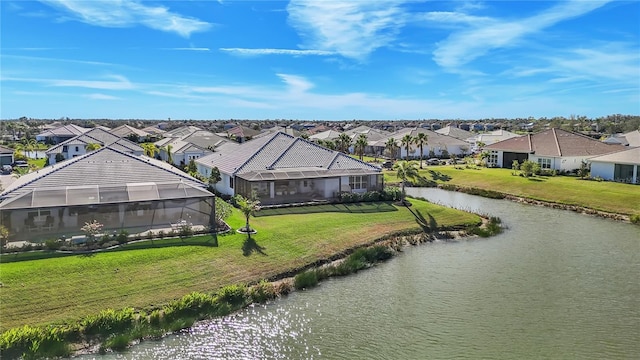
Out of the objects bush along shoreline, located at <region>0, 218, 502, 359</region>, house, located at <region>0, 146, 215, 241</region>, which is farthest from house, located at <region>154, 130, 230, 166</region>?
bush along shoreline, located at <region>0, 218, 502, 359</region>

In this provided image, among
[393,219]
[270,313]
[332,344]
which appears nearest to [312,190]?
[393,219]

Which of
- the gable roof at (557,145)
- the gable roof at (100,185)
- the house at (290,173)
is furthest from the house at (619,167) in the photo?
the gable roof at (100,185)

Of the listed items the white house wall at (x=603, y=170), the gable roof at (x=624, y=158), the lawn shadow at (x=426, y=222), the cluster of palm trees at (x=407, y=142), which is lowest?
the lawn shadow at (x=426, y=222)

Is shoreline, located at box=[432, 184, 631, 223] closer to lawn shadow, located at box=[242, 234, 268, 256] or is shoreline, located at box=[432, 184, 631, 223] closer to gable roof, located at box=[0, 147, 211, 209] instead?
lawn shadow, located at box=[242, 234, 268, 256]

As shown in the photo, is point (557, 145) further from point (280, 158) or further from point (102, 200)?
point (102, 200)

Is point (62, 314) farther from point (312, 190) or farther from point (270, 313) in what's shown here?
point (312, 190)

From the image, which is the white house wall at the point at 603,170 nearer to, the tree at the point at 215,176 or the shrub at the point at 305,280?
the tree at the point at 215,176

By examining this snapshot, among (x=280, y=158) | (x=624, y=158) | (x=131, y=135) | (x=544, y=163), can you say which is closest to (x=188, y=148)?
(x=280, y=158)
